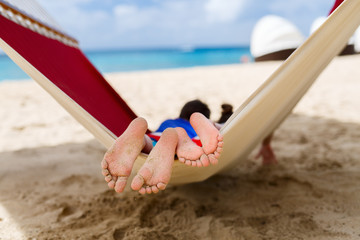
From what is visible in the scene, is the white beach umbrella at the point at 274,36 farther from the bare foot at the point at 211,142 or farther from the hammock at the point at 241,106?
the bare foot at the point at 211,142

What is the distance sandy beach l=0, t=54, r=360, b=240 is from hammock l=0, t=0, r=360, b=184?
0.84 ft

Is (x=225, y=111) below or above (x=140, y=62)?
below

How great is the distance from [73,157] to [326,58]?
63.2 inches

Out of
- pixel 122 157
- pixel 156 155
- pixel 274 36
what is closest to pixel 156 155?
pixel 156 155

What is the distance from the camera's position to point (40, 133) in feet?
8.65

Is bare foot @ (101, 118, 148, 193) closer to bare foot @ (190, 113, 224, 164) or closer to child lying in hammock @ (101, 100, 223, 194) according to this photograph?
child lying in hammock @ (101, 100, 223, 194)

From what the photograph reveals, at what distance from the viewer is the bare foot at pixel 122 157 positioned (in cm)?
97

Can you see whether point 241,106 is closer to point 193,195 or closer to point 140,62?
point 193,195

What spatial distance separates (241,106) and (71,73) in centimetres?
84

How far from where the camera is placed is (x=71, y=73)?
1493 mm

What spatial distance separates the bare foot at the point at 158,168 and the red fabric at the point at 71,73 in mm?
346

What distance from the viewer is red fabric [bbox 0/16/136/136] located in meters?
1.21

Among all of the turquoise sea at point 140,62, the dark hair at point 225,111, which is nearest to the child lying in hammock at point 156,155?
the dark hair at point 225,111

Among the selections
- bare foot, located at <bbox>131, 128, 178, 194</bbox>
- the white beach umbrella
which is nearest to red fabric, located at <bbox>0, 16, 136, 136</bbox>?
bare foot, located at <bbox>131, 128, 178, 194</bbox>
